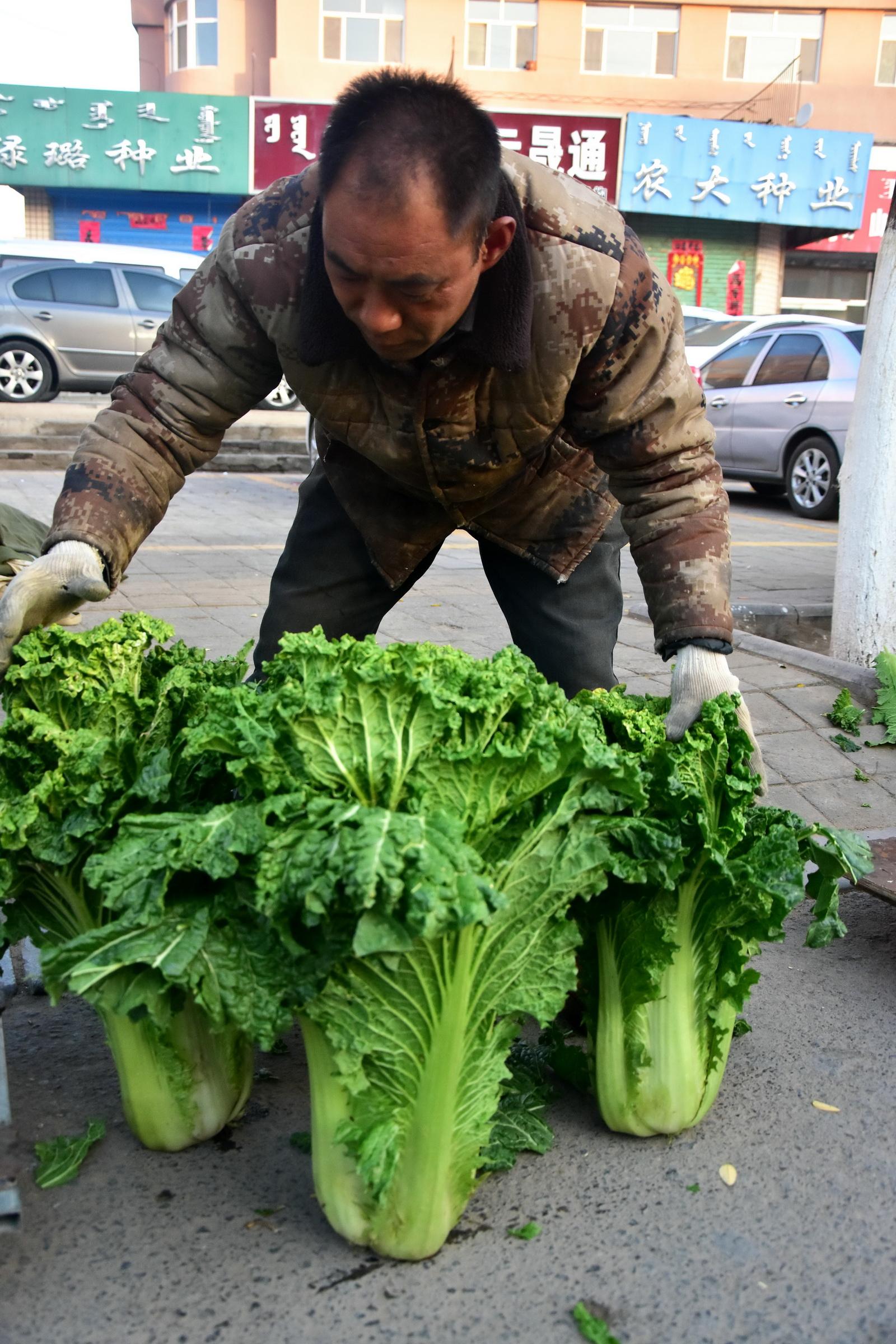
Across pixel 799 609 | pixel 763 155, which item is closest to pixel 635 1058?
pixel 799 609

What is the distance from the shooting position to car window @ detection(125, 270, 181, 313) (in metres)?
16.1

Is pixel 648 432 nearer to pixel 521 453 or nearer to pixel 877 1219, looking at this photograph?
pixel 521 453

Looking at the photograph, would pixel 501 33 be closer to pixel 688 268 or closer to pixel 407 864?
pixel 688 268

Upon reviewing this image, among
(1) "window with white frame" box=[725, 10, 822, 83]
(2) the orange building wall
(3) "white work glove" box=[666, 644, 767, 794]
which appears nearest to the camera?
(3) "white work glove" box=[666, 644, 767, 794]

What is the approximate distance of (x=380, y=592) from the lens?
3.62 m

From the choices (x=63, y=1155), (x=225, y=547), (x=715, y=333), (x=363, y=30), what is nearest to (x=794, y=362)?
(x=715, y=333)

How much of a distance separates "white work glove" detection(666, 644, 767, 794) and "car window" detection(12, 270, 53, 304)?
14894 mm

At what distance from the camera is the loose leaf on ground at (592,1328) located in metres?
2.06

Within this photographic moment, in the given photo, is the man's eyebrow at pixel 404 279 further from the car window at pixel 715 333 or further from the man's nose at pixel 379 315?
the car window at pixel 715 333

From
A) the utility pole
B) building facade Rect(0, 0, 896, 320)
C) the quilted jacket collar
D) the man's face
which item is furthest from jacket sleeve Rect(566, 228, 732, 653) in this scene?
building facade Rect(0, 0, 896, 320)

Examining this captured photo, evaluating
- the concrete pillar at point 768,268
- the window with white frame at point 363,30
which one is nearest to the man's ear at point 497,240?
the concrete pillar at point 768,268

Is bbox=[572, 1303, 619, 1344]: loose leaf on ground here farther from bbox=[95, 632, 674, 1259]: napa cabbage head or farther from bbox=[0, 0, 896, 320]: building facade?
bbox=[0, 0, 896, 320]: building facade

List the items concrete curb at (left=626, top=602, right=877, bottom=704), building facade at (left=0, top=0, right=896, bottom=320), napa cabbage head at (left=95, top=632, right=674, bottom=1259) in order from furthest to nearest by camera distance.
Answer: building facade at (left=0, top=0, right=896, bottom=320) < concrete curb at (left=626, top=602, right=877, bottom=704) < napa cabbage head at (left=95, top=632, right=674, bottom=1259)

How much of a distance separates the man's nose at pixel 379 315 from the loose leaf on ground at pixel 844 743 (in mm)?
3522
